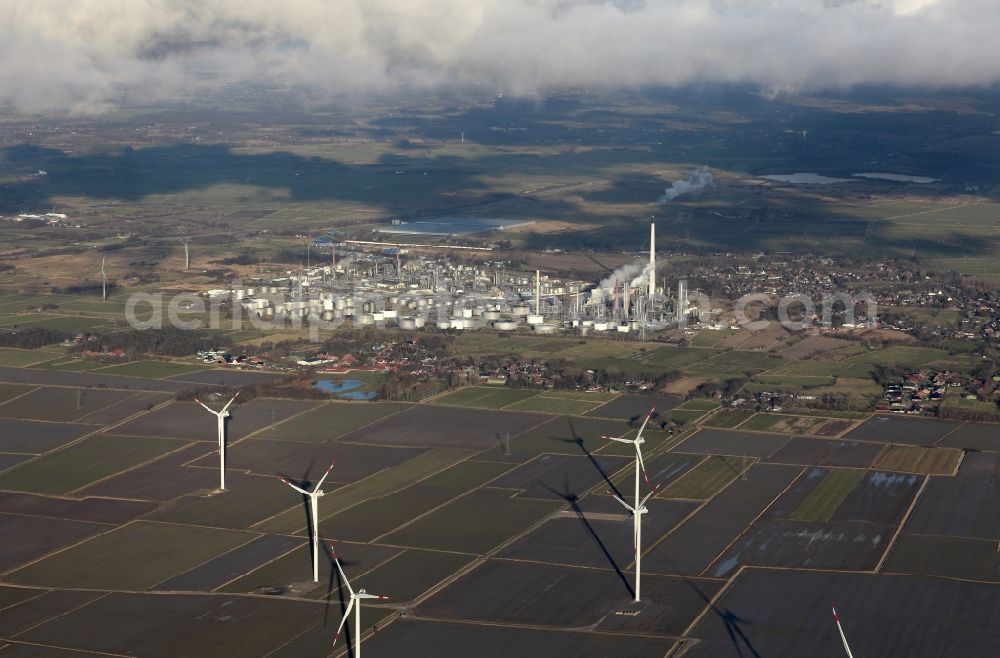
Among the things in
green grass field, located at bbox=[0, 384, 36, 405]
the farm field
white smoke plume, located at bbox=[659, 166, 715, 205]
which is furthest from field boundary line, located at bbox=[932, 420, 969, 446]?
white smoke plume, located at bbox=[659, 166, 715, 205]

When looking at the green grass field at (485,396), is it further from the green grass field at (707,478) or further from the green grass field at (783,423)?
the green grass field at (707,478)

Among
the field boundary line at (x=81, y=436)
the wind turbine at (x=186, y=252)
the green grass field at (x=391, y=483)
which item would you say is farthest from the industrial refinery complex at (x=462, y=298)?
the green grass field at (x=391, y=483)

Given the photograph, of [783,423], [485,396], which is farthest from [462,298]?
[783,423]

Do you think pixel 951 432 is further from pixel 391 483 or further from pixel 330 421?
pixel 330 421

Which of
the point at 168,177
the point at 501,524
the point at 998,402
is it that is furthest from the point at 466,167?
the point at 501,524

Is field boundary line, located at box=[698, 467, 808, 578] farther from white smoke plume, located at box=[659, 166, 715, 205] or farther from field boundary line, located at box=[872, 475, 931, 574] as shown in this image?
white smoke plume, located at box=[659, 166, 715, 205]

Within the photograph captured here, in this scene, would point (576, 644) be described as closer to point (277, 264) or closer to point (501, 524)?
point (501, 524)
